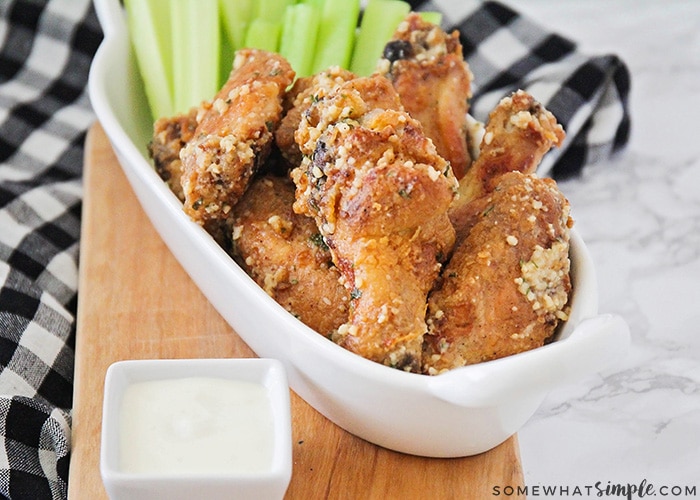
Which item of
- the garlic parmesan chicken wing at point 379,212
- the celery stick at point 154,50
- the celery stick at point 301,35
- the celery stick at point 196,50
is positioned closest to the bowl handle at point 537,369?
the garlic parmesan chicken wing at point 379,212

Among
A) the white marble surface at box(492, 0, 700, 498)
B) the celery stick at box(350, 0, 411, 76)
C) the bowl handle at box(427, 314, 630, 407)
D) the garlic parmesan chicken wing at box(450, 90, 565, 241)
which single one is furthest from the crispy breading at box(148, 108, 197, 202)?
the white marble surface at box(492, 0, 700, 498)

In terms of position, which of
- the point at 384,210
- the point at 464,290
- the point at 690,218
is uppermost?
the point at 384,210

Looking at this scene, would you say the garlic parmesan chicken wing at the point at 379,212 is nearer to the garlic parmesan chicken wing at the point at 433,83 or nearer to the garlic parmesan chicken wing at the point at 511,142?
the garlic parmesan chicken wing at the point at 511,142

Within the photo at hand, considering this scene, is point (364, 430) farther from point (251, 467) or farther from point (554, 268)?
point (554, 268)

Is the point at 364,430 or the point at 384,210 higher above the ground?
the point at 384,210

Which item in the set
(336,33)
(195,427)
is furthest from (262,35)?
(195,427)

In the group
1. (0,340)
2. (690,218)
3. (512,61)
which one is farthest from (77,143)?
(690,218)

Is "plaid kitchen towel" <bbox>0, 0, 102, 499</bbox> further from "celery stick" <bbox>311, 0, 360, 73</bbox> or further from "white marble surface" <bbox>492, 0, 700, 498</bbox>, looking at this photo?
"white marble surface" <bbox>492, 0, 700, 498</bbox>
